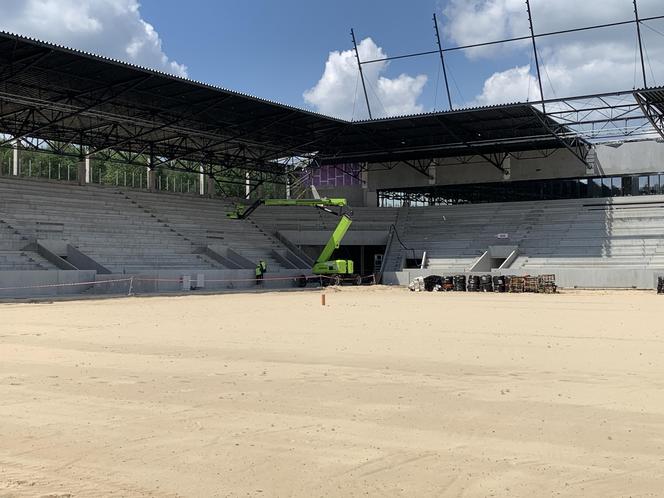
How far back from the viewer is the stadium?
6066 millimetres

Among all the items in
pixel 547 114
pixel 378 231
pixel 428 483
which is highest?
pixel 547 114

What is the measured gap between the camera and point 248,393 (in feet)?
29.1

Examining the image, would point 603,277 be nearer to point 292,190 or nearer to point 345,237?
point 345,237

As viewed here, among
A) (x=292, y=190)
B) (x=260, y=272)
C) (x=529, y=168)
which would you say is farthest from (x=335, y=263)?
(x=292, y=190)

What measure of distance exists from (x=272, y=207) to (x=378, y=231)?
399 inches

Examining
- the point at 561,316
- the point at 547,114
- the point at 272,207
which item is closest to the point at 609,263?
the point at 547,114

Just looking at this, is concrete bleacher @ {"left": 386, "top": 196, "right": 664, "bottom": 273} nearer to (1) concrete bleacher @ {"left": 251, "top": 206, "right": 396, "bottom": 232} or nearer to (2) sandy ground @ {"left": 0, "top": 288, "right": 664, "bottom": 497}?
(1) concrete bleacher @ {"left": 251, "top": 206, "right": 396, "bottom": 232}

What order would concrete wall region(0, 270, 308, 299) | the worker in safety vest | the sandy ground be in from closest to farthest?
1. the sandy ground
2. concrete wall region(0, 270, 308, 299)
3. the worker in safety vest

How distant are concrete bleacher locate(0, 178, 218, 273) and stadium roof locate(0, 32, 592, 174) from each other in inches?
137

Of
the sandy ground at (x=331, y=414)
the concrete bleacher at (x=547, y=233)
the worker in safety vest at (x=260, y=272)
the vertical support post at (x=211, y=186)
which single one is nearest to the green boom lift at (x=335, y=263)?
the worker in safety vest at (x=260, y=272)

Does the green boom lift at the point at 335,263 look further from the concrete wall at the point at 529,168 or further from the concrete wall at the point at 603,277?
the concrete wall at the point at 529,168

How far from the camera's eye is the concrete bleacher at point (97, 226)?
3722 centimetres

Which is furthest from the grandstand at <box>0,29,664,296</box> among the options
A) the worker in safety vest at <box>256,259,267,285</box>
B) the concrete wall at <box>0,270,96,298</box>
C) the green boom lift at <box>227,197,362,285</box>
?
the green boom lift at <box>227,197,362,285</box>

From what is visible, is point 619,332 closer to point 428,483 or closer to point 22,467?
point 428,483
